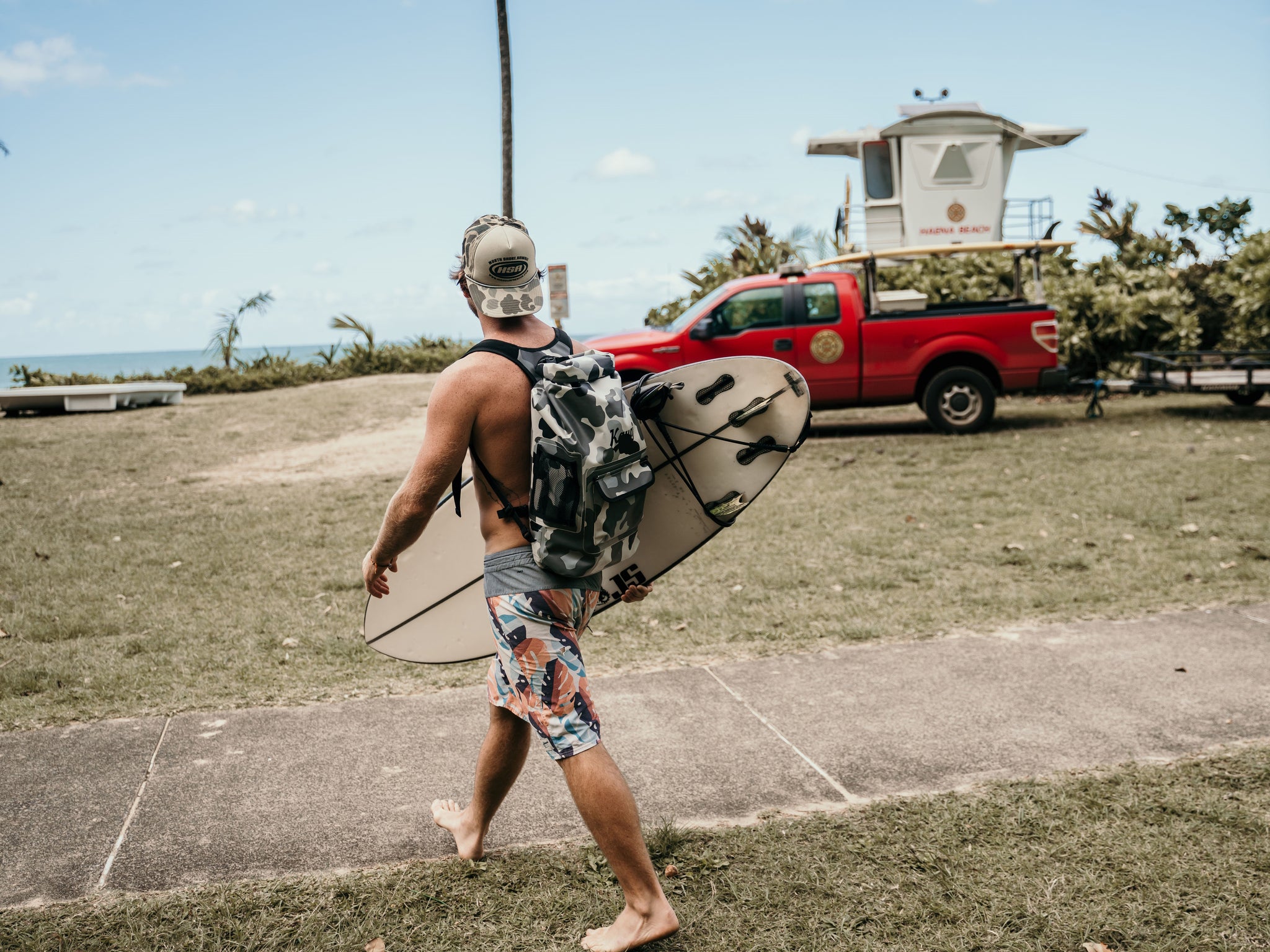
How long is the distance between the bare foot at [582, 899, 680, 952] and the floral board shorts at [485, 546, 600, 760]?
452mm

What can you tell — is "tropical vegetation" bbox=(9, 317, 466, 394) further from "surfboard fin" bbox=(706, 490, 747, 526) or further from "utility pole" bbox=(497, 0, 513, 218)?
"surfboard fin" bbox=(706, 490, 747, 526)

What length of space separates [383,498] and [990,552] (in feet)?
17.7

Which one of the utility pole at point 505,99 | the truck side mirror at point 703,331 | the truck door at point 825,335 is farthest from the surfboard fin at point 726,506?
the utility pole at point 505,99

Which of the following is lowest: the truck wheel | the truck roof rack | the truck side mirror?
the truck wheel

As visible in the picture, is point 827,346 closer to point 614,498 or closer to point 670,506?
point 670,506

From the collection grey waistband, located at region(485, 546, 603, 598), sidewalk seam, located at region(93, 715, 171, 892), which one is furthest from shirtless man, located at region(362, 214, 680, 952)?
sidewalk seam, located at region(93, 715, 171, 892)

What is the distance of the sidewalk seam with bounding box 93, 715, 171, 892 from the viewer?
289cm

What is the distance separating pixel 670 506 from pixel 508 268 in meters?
1.05

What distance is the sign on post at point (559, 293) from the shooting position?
12.6 m

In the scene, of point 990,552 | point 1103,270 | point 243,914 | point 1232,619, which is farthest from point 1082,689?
point 1103,270

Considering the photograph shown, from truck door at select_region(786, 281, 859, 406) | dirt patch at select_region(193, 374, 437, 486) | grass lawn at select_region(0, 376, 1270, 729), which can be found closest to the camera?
grass lawn at select_region(0, 376, 1270, 729)

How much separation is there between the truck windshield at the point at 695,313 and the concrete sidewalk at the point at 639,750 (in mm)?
7230

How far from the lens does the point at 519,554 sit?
2.51 m

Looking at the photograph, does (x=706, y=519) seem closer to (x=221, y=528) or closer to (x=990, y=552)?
(x=990, y=552)
